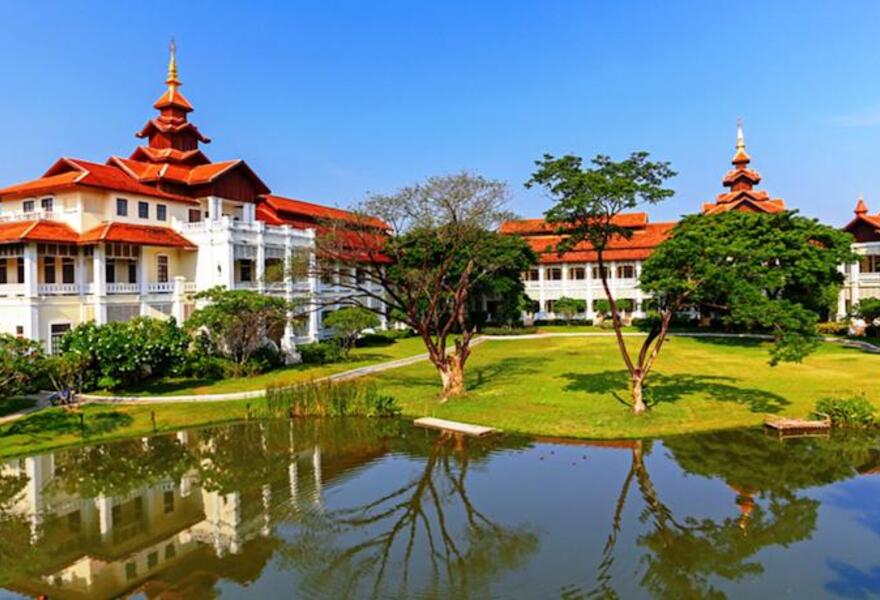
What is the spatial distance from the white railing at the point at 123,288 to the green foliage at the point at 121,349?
14.8ft

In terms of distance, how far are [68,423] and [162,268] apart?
14112 millimetres

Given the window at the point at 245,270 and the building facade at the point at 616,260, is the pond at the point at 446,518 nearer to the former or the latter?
the window at the point at 245,270

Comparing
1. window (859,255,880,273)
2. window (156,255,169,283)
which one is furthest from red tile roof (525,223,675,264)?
window (156,255,169,283)

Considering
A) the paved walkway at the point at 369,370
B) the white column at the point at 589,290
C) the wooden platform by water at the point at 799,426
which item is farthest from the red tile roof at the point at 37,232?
the white column at the point at 589,290

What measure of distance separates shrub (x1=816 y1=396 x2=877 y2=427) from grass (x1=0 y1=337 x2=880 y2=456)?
931 millimetres

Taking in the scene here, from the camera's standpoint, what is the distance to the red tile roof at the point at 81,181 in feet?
102

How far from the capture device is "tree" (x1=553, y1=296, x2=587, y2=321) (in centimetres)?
5472

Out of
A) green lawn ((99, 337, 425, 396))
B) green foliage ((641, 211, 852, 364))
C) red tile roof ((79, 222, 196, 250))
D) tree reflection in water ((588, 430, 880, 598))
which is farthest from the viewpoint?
red tile roof ((79, 222, 196, 250))

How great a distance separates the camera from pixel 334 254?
2581 centimetres

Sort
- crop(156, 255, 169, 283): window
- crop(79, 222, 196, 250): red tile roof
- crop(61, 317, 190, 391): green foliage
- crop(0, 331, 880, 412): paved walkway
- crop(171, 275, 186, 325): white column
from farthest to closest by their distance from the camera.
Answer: crop(156, 255, 169, 283): window → crop(171, 275, 186, 325): white column → crop(79, 222, 196, 250): red tile roof → crop(61, 317, 190, 391): green foliage → crop(0, 331, 880, 412): paved walkway

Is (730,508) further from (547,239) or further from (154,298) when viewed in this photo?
(547,239)

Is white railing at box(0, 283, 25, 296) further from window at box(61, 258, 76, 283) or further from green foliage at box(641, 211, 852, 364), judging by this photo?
green foliage at box(641, 211, 852, 364)

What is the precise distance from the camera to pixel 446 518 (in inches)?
535

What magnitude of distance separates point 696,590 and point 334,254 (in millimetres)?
18806
